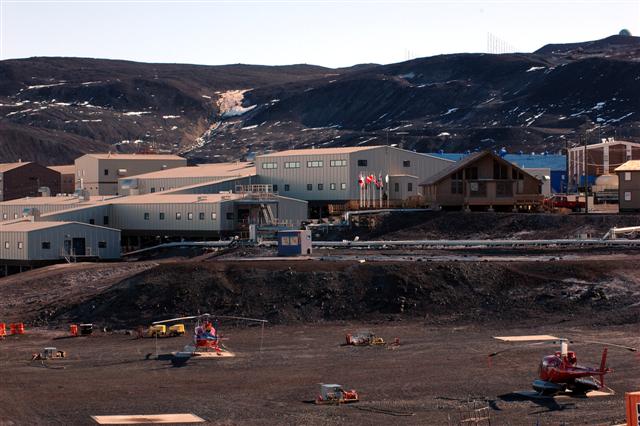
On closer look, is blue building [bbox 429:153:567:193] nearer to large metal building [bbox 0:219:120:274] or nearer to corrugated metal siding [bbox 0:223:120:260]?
corrugated metal siding [bbox 0:223:120:260]

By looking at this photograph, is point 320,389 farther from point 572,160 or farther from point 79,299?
point 572,160

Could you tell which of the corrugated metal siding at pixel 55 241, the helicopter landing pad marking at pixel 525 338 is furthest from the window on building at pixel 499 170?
the helicopter landing pad marking at pixel 525 338

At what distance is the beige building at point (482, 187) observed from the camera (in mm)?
86750

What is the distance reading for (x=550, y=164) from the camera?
438ft

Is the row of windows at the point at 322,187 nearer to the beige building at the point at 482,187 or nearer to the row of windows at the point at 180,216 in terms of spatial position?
the beige building at the point at 482,187

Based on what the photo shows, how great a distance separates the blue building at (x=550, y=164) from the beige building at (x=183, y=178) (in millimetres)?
28643

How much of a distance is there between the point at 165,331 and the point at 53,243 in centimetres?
2826

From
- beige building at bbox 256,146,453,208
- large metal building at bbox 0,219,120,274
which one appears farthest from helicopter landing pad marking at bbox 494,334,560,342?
beige building at bbox 256,146,453,208

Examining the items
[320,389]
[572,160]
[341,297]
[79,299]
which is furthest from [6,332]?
[572,160]

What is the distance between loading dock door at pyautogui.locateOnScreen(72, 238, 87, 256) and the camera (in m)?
80.0

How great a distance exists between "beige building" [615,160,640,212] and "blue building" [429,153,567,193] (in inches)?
1681

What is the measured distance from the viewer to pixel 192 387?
136ft

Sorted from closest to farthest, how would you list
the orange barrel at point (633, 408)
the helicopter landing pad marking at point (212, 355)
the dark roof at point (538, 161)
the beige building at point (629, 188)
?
the orange barrel at point (633, 408) < the helicopter landing pad marking at point (212, 355) < the beige building at point (629, 188) < the dark roof at point (538, 161)

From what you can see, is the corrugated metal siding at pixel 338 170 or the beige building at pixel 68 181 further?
the beige building at pixel 68 181
